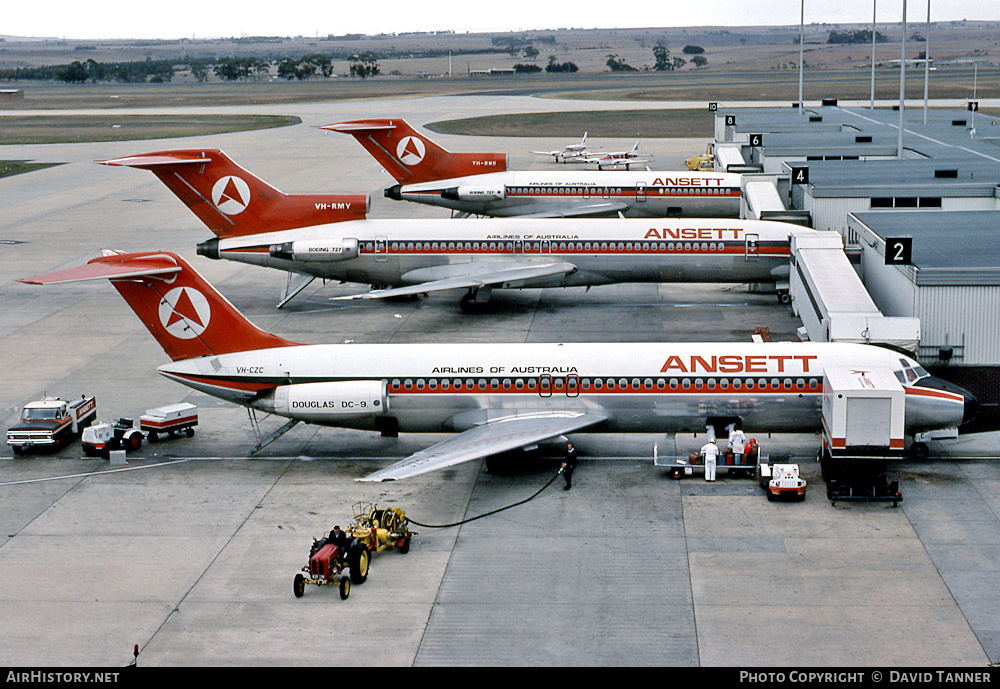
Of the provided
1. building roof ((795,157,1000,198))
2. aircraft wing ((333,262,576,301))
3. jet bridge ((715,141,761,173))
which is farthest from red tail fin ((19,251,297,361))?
jet bridge ((715,141,761,173))

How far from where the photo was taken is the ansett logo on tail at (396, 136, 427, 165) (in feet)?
197

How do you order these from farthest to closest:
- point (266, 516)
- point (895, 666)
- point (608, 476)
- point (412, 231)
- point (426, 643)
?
point (412, 231) → point (608, 476) → point (266, 516) → point (426, 643) → point (895, 666)

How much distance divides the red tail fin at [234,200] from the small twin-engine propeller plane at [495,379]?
14.2 meters

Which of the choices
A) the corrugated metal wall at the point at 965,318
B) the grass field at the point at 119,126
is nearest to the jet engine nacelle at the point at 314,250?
the corrugated metal wall at the point at 965,318

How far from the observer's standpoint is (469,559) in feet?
77.6

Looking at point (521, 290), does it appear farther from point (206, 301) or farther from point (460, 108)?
point (460, 108)

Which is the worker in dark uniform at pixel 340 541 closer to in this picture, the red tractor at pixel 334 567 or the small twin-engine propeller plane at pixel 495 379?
the red tractor at pixel 334 567

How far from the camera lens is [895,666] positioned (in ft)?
61.8

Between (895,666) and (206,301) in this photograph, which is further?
(206,301)

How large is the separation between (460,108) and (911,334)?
423 feet

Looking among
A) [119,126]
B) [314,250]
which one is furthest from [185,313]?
[119,126]

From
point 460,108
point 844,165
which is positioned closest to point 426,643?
point 844,165

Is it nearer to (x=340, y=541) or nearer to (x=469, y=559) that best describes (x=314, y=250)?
(x=469, y=559)

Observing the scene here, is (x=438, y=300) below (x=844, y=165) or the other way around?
below
